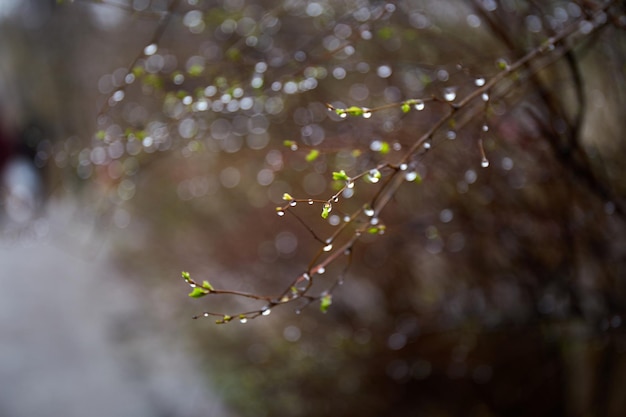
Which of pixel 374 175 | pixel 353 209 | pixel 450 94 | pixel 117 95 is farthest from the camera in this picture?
pixel 353 209

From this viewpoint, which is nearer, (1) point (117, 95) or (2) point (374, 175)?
(2) point (374, 175)

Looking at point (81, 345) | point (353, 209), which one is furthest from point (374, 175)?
point (81, 345)

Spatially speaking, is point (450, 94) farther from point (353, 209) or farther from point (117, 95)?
point (353, 209)

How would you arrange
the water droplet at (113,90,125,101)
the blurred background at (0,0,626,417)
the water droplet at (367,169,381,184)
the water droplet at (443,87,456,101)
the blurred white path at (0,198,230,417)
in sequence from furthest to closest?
the blurred white path at (0,198,230,417) → the blurred background at (0,0,626,417) → the water droplet at (113,90,125,101) → the water droplet at (443,87,456,101) → the water droplet at (367,169,381,184)

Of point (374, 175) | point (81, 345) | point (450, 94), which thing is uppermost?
point (374, 175)

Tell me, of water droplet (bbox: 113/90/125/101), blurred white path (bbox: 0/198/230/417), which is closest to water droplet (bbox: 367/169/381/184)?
water droplet (bbox: 113/90/125/101)

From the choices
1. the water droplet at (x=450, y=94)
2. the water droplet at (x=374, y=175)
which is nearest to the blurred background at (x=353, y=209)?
the water droplet at (x=450, y=94)

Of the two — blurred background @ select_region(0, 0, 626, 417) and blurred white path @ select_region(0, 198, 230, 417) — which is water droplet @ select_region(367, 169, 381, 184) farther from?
blurred white path @ select_region(0, 198, 230, 417)

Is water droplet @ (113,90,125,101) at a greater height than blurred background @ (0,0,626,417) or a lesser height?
greater
